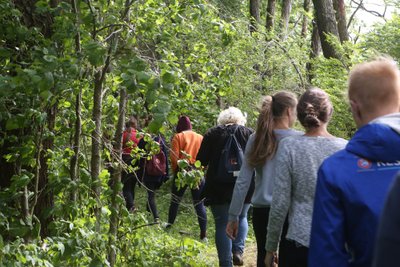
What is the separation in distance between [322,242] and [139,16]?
3513 millimetres

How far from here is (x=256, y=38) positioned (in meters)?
13.7

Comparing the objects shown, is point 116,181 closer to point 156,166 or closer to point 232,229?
point 232,229

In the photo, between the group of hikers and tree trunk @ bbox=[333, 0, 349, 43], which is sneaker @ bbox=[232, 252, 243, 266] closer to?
the group of hikers

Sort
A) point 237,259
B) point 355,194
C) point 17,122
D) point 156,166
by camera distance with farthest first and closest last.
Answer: point 156,166 < point 237,259 < point 17,122 < point 355,194

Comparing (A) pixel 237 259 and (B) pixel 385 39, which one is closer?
(A) pixel 237 259

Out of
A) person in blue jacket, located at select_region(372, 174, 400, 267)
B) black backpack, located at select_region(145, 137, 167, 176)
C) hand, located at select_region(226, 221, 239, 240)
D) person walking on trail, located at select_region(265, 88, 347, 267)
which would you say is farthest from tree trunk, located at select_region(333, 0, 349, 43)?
person in blue jacket, located at select_region(372, 174, 400, 267)

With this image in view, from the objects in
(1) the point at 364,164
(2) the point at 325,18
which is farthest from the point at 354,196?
(2) the point at 325,18

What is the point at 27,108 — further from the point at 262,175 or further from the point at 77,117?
the point at 262,175

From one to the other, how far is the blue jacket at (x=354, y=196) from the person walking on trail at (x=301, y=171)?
1.43 metres

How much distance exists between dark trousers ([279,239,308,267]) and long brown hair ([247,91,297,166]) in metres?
1.05

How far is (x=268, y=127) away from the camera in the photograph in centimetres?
533

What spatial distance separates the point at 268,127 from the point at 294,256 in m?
1.31

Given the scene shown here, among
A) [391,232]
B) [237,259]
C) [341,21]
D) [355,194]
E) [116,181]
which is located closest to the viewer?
[391,232]

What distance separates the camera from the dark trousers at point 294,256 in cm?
425
